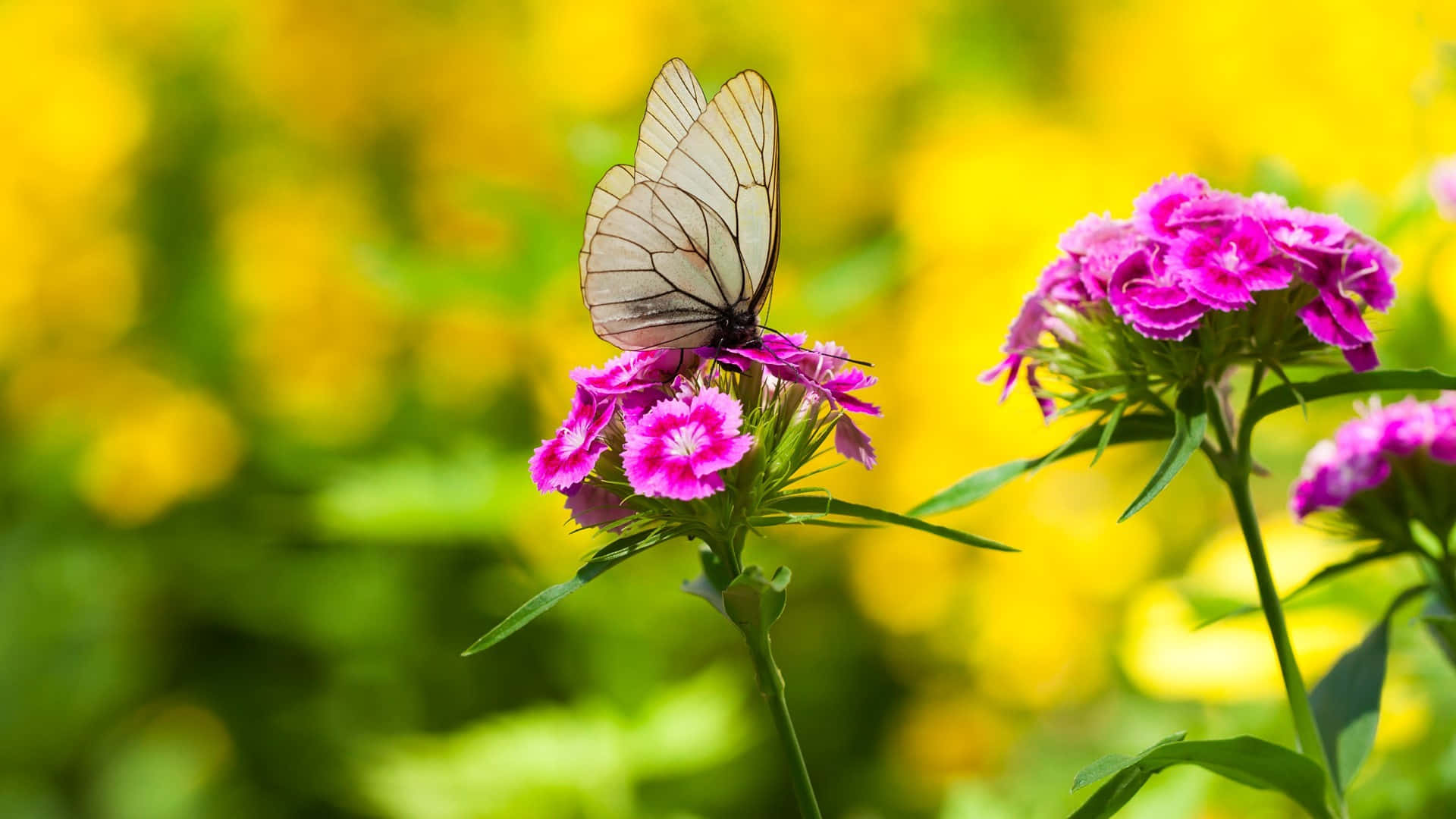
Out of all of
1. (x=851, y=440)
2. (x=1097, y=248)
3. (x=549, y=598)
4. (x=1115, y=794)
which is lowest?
(x=1115, y=794)

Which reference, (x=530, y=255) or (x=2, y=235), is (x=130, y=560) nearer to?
(x=2, y=235)

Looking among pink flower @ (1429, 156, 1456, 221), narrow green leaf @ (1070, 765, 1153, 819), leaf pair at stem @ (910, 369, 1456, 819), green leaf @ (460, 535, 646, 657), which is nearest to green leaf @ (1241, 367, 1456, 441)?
leaf pair at stem @ (910, 369, 1456, 819)

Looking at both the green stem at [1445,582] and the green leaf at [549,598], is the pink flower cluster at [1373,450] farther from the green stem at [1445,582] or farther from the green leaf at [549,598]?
the green leaf at [549,598]

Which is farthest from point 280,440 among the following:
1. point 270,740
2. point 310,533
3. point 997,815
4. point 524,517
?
point 997,815

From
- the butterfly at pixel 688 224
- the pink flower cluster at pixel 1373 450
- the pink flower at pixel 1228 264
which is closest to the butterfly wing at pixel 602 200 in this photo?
the butterfly at pixel 688 224

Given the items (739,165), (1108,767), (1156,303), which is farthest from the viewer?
(739,165)

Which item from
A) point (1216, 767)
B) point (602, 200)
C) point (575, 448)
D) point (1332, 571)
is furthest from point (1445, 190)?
point (575, 448)

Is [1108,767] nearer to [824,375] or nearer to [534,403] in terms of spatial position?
[824,375]
